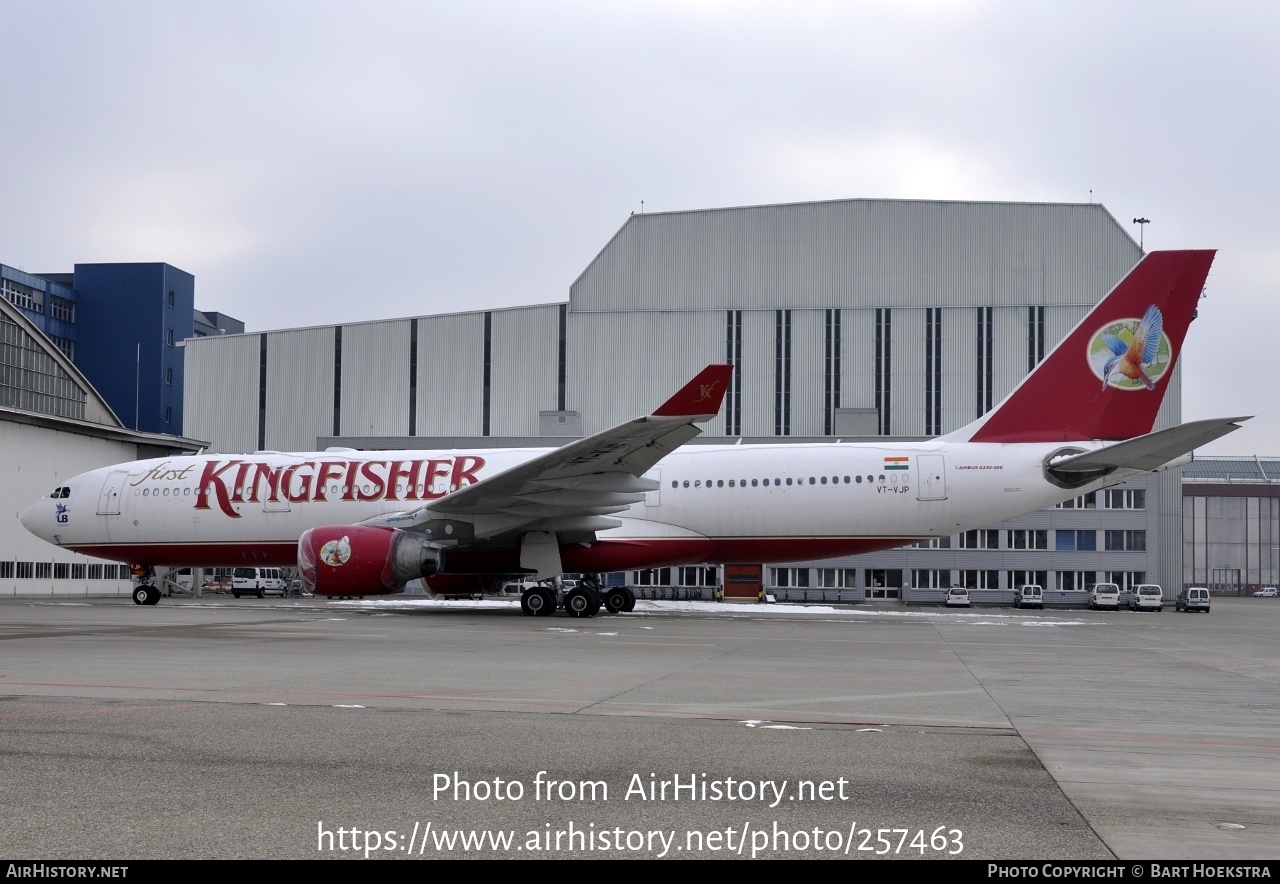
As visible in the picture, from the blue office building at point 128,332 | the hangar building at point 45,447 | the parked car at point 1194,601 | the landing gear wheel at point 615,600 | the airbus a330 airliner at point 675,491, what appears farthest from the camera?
the blue office building at point 128,332

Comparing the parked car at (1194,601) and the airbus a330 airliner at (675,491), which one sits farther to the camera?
the parked car at (1194,601)

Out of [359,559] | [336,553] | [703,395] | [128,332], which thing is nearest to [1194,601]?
[703,395]

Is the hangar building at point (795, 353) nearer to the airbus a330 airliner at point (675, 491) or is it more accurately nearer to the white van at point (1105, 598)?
the white van at point (1105, 598)

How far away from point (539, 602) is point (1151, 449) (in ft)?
40.4

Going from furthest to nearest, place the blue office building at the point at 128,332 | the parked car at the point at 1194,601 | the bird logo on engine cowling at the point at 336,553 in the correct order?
1. the blue office building at the point at 128,332
2. the parked car at the point at 1194,601
3. the bird logo on engine cowling at the point at 336,553

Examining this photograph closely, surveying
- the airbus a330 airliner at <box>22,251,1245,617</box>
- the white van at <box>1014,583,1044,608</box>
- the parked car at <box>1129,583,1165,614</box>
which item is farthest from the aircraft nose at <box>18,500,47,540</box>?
the parked car at <box>1129,583,1165,614</box>

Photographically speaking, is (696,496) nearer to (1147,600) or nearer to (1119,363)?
(1119,363)

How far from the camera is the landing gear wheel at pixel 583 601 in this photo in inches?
941

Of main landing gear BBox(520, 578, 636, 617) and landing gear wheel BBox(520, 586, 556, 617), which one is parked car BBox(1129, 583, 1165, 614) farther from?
landing gear wheel BBox(520, 586, 556, 617)

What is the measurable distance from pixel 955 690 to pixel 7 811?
25.2 ft

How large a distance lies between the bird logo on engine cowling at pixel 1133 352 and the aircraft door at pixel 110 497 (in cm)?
2242

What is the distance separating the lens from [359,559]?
73.7 ft

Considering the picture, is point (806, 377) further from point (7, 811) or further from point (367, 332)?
point (7, 811)

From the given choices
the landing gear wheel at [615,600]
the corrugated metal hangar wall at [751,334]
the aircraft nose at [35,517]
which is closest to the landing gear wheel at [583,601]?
the landing gear wheel at [615,600]
